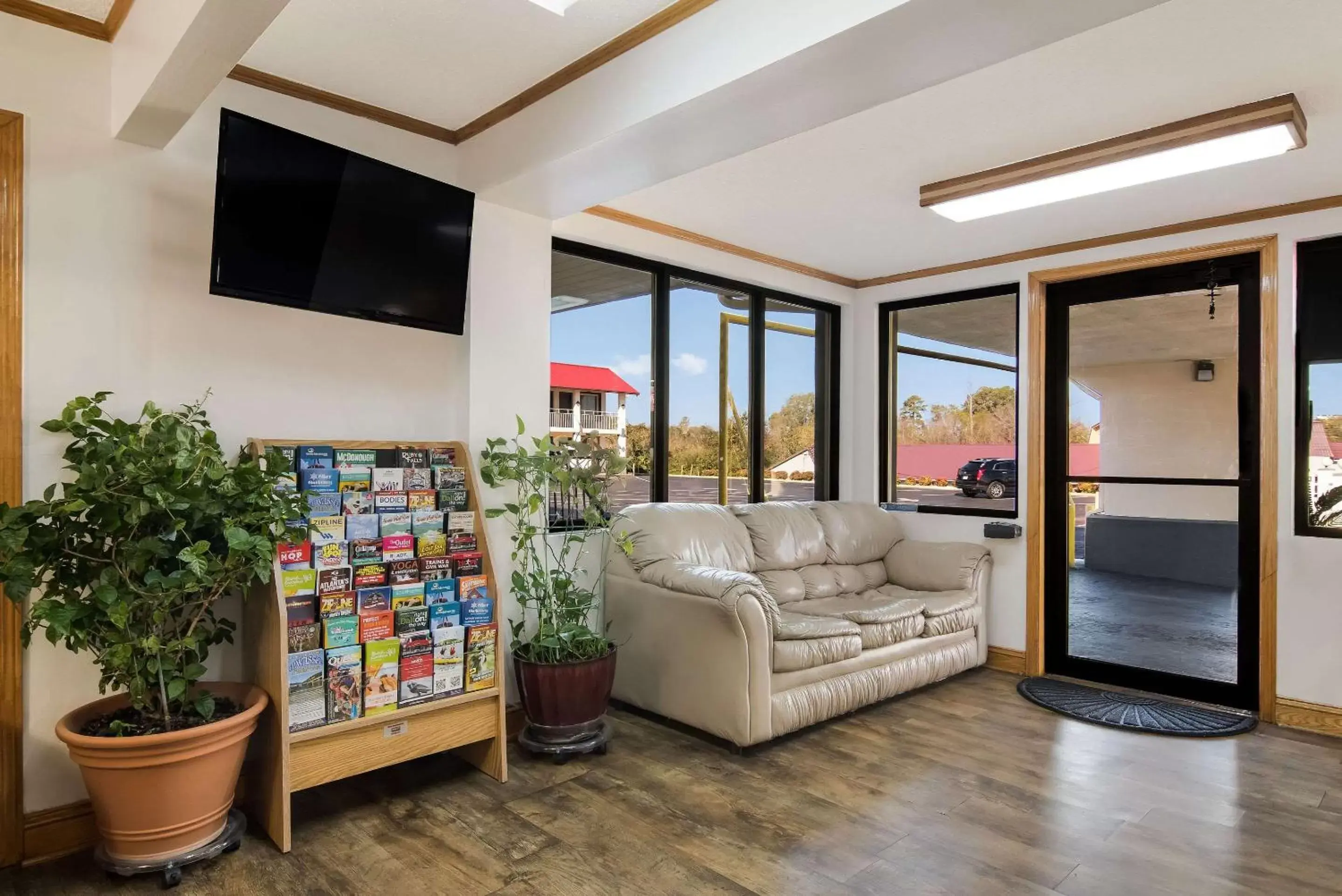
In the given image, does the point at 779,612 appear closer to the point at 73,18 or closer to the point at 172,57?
the point at 172,57

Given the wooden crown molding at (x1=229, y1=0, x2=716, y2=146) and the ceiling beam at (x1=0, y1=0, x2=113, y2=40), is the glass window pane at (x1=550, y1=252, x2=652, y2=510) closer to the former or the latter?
the wooden crown molding at (x1=229, y1=0, x2=716, y2=146)

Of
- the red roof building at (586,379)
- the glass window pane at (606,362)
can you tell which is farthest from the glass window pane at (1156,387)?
the red roof building at (586,379)

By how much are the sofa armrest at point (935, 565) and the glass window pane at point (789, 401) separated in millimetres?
809

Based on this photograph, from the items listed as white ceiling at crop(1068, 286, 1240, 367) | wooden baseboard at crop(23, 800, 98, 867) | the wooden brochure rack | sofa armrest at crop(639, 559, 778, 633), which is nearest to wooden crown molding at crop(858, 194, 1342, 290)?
white ceiling at crop(1068, 286, 1240, 367)

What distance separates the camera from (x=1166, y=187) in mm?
3494

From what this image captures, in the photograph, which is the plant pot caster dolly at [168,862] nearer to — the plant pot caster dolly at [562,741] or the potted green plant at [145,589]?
the potted green plant at [145,589]

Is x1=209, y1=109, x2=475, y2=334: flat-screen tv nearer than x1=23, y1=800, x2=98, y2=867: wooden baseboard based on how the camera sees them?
No

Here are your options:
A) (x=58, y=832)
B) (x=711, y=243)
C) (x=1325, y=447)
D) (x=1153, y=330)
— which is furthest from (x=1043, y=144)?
(x=58, y=832)

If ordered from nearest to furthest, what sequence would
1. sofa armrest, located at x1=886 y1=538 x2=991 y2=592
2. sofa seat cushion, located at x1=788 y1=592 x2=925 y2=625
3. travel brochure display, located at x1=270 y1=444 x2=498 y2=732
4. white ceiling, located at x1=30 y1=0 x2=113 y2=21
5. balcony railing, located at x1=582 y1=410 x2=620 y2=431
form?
white ceiling, located at x1=30 y1=0 x2=113 y2=21 → travel brochure display, located at x1=270 y1=444 x2=498 y2=732 → sofa seat cushion, located at x1=788 y1=592 x2=925 y2=625 → balcony railing, located at x1=582 y1=410 x2=620 y2=431 → sofa armrest, located at x1=886 y1=538 x2=991 y2=592

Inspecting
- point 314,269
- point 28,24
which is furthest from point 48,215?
point 314,269

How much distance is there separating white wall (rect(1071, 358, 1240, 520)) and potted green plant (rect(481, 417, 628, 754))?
2872mm

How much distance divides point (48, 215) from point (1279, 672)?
529 centimetres

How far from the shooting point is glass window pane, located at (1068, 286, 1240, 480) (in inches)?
159

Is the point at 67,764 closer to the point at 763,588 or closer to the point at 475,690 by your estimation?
the point at 475,690
